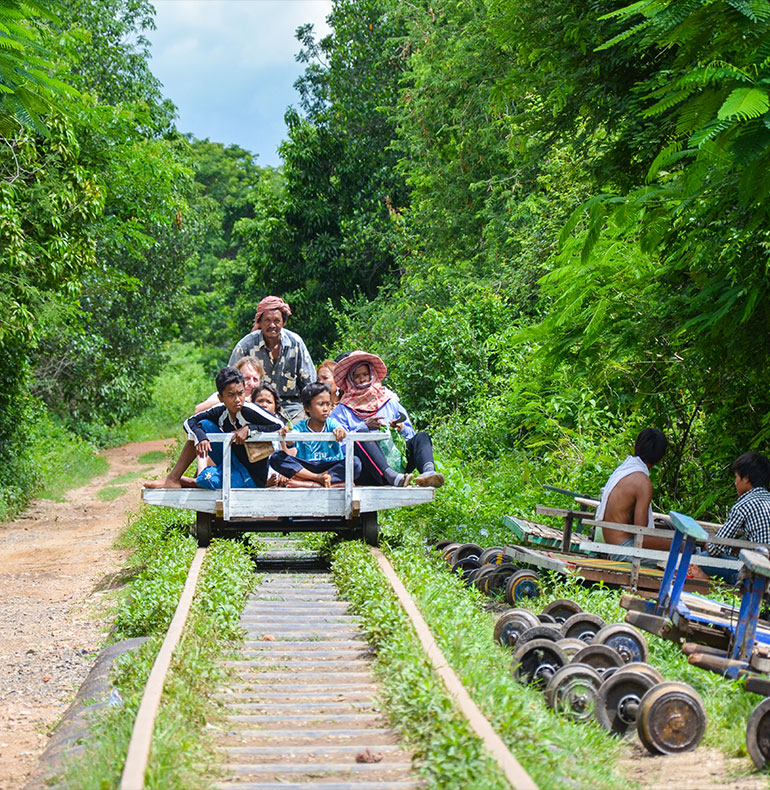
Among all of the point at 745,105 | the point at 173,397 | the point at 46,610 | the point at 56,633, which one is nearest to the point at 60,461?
the point at 46,610

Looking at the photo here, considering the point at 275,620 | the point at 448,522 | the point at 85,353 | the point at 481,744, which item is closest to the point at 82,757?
the point at 481,744

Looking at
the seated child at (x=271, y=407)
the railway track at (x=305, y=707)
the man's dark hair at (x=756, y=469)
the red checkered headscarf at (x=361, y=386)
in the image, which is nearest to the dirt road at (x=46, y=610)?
the railway track at (x=305, y=707)

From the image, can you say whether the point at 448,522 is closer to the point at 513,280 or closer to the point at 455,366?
the point at 455,366

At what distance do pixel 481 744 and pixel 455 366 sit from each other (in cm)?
1561

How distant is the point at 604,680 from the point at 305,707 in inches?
67.6

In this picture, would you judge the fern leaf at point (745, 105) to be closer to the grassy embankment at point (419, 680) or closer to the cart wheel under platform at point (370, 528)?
the grassy embankment at point (419, 680)

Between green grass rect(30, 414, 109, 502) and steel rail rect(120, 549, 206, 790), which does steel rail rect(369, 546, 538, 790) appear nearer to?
steel rail rect(120, 549, 206, 790)

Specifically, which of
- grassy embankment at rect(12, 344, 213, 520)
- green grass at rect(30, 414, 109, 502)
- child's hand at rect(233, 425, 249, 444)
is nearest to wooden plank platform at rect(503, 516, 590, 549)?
child's hand at rect(233, 425, 249, 444)

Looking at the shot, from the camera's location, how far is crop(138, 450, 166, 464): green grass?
29.0 meters

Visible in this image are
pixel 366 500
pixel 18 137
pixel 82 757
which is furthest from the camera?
pixel 18 137

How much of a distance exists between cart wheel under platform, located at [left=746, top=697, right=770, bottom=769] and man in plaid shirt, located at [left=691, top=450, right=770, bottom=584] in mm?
3086

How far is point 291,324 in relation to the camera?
3684 cm

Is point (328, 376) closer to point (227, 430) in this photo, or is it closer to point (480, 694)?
point (227, 430)

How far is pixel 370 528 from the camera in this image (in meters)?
9.88
